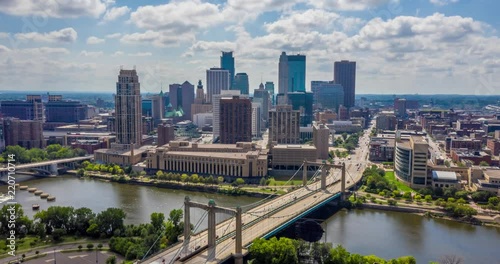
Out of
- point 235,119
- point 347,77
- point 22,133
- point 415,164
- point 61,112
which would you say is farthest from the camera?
point 347,77

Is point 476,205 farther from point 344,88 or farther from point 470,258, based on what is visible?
point 344,88

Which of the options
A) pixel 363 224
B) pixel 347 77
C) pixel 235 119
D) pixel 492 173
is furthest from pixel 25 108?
pixel 347 77

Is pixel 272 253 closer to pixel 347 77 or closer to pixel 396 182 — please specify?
pixel 396 182

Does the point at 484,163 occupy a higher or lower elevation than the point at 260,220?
higher

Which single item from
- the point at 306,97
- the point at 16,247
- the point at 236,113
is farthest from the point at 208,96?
the point at 16,247

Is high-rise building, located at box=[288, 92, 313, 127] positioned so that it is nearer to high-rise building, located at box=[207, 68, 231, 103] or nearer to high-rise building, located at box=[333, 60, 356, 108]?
high-rise building, located at box=[207, 68, 231, 103]
